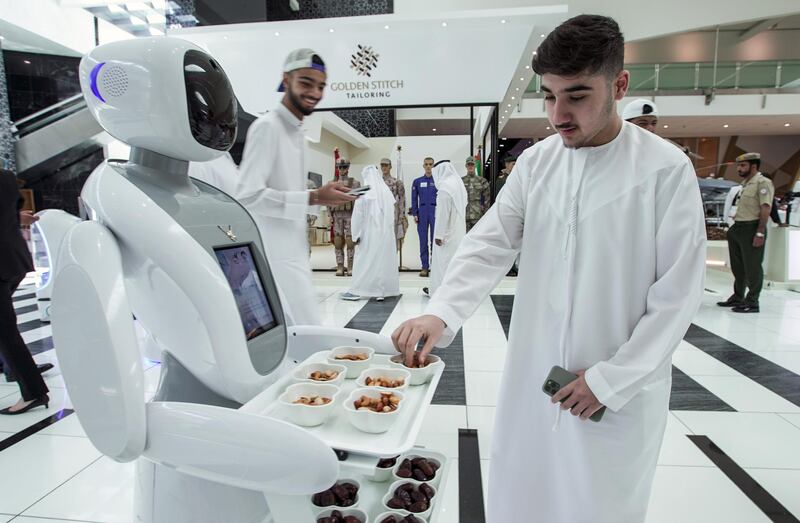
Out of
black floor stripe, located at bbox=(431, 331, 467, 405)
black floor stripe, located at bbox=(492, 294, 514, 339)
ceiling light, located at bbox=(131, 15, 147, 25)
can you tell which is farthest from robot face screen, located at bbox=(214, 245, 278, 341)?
ceiling light, located at bbox=(131, 15, 147, 25)

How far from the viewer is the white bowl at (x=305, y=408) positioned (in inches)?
32.4

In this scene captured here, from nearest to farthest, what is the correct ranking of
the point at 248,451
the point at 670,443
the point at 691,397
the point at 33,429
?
the point at 248,451 → the point at 670,443 → the point at 33,429 → the point at 691,397

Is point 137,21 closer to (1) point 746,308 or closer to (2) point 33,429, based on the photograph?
(2) point 33,429

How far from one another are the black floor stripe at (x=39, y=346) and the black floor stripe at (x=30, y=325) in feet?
1.90

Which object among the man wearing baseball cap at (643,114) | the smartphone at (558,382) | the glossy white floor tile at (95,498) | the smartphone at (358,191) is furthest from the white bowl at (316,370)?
the man wearing baseball cap at (643,114)

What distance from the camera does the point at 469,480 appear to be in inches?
78.7

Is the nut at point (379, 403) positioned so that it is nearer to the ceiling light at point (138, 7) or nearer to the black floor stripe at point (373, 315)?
the black floor stripe at point (373, 315)

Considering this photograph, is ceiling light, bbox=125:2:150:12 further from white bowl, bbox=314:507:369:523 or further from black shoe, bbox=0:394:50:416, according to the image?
white bowl, bbox=314:507:369:523

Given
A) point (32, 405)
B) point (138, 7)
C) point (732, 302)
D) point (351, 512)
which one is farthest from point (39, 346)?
point (138, 7)

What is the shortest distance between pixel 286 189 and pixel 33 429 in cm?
190

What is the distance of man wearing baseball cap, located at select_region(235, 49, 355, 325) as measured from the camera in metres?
2.01

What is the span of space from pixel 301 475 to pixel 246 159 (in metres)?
1.63

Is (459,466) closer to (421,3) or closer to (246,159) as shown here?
(246,159)

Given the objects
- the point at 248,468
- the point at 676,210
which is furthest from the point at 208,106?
the point at 676,210
